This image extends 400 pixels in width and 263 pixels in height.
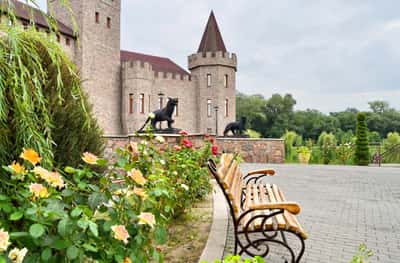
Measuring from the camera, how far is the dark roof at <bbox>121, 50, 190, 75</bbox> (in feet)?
91.0

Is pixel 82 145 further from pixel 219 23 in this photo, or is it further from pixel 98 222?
pixel 219 23

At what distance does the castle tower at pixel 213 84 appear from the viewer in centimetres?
2598

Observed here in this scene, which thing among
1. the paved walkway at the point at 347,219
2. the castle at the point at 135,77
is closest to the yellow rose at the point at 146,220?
the paved walkway at the point at 347,219

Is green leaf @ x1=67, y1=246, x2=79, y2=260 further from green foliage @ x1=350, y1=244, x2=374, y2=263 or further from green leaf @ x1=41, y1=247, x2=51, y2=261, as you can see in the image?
green foliage @ x1=350, y1=244, x2=374, y2=263

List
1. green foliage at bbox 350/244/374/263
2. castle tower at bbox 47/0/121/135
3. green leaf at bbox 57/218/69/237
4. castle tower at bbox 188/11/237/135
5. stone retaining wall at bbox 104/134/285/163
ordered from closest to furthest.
→ green leaf at bbox 57/218/69/237, green foliage at bbox 350/244/374/263, stone retaining wall at bbox 104/134/285/163, castle tower at bbox 47/0/121/135, castle tower at bbox 188/11/237/135

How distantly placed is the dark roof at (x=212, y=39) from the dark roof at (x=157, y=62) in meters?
3.50

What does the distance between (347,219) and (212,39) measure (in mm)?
25280

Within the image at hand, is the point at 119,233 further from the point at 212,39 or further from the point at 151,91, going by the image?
the point at 212,39

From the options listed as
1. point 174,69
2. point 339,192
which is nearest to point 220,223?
point 339,192

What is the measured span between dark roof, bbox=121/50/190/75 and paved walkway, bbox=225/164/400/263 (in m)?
23.0

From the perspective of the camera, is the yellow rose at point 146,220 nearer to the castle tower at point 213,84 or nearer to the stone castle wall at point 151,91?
the stone castle wall at point 151,91

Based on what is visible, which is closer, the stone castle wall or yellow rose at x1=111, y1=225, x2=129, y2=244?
yellow rose at x1=111, y1=225, x2=129, y2=244

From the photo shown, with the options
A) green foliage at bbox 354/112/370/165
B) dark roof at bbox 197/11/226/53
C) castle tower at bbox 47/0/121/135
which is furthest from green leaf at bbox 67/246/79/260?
dark roof at bbox 197/11/226/53

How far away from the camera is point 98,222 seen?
1.23 meters
